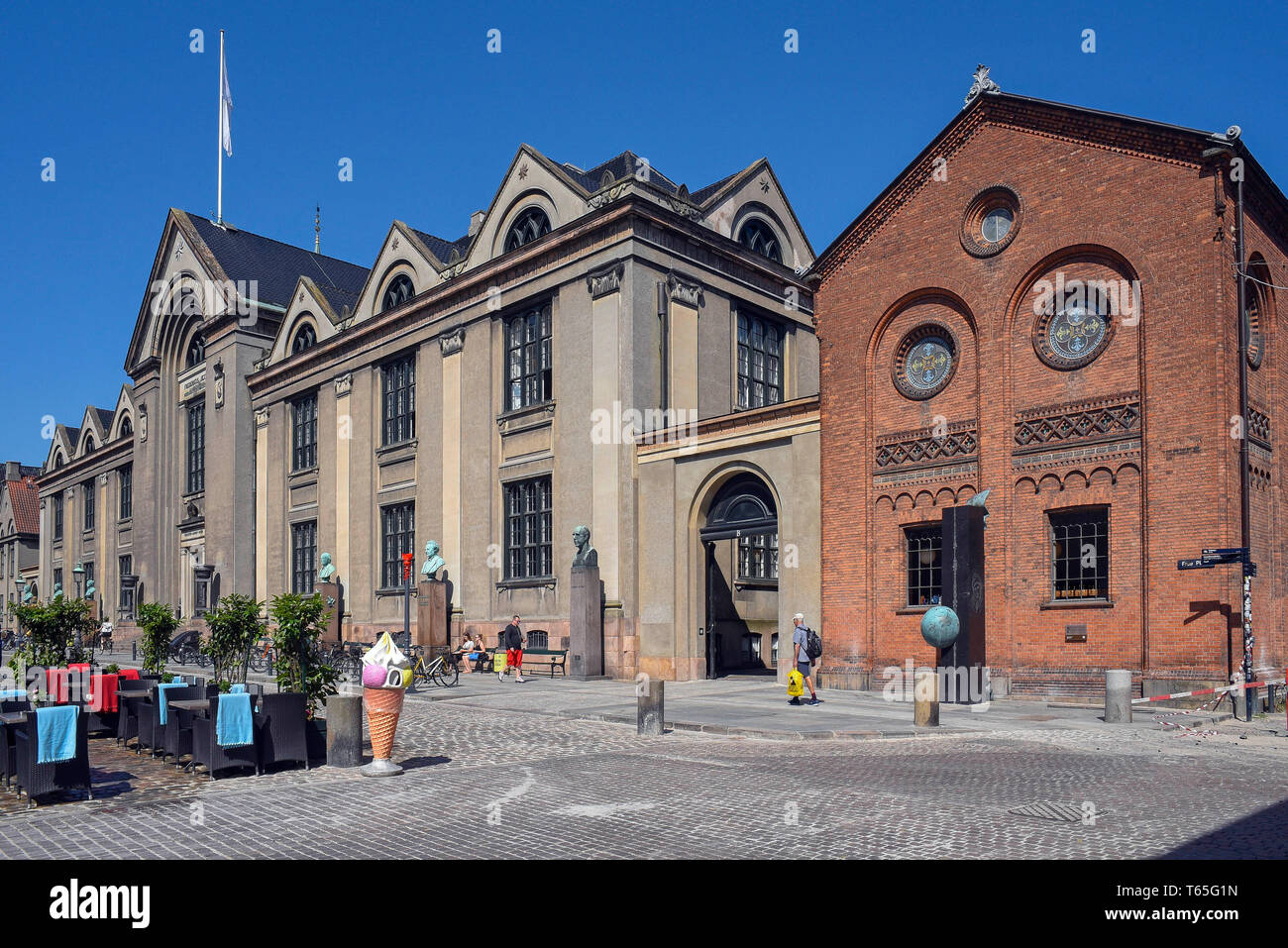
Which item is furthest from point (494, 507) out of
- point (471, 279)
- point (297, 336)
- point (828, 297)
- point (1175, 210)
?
point (1175, 210)

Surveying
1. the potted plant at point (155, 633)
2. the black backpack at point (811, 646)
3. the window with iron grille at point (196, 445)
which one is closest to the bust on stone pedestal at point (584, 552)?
the black backpack at point (811, 646)

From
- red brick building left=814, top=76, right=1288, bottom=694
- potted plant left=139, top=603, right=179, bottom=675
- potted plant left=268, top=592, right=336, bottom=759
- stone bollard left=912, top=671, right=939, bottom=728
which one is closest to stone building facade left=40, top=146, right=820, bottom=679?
red brick building left=814, top=76, right=1288, bottom=694

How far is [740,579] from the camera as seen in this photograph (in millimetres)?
31172

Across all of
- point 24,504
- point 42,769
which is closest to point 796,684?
point 42,769

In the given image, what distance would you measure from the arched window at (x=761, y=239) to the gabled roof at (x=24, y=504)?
69.3m

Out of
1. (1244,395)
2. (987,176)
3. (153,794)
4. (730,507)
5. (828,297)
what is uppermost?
(987,176)

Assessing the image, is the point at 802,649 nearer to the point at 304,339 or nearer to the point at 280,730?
the point at 280,730

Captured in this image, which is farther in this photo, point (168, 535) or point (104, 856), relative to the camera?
point (168, 535)

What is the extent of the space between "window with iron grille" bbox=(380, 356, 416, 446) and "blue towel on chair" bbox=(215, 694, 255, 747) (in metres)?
25.0

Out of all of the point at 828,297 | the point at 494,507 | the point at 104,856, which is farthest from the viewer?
the point at 494,507

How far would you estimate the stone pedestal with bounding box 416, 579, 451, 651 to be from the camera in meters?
32.8

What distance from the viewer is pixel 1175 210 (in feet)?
63.6
